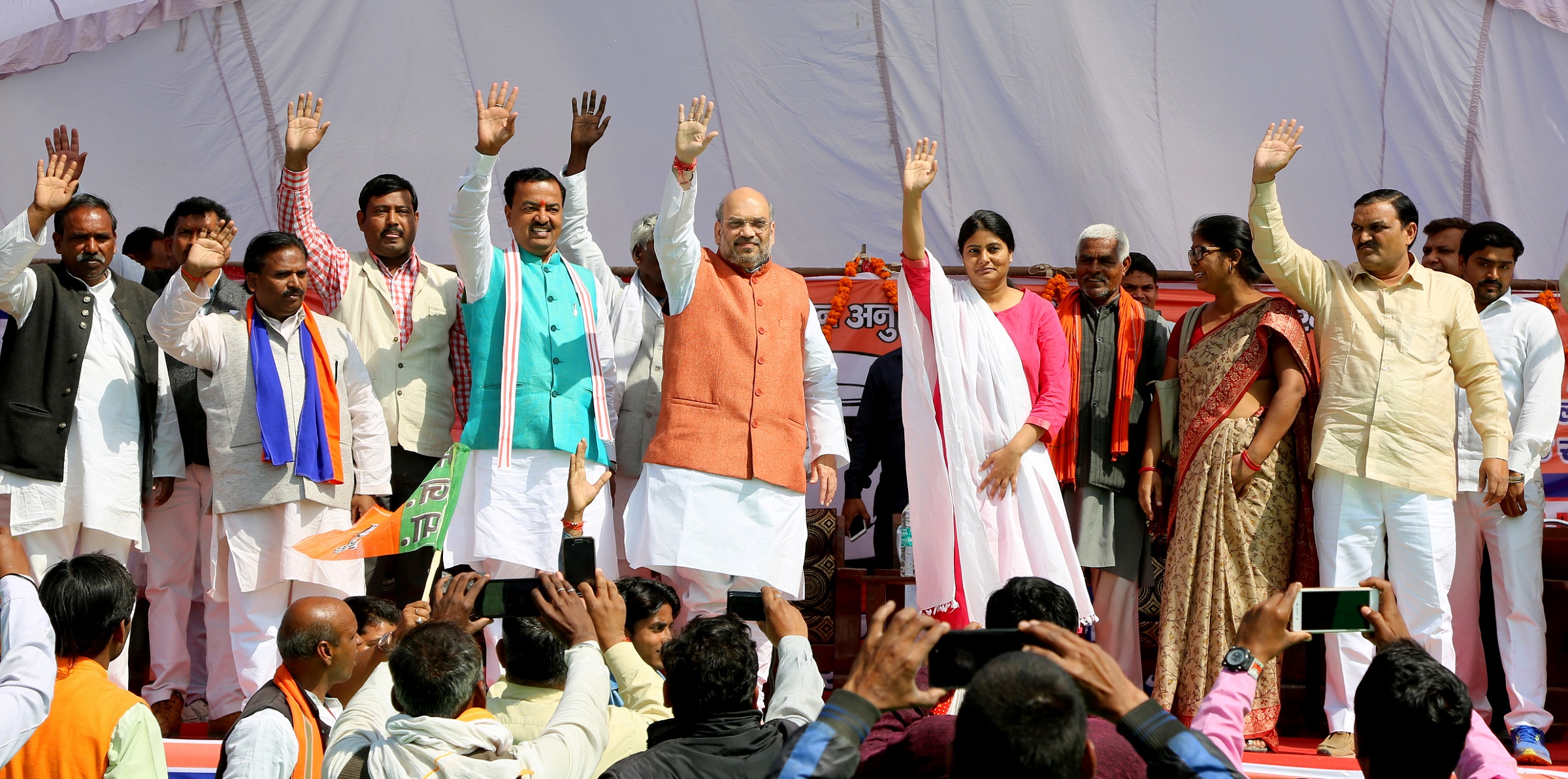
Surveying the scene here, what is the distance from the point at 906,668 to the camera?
2.00m

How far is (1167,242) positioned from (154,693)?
17.8 ft

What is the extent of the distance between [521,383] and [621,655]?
6.48 ft

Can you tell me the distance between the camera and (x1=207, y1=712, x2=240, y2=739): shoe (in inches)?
176

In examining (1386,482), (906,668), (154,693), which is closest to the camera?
(906,668)

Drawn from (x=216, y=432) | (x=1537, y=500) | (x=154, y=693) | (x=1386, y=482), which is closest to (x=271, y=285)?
(x=216, y=432)

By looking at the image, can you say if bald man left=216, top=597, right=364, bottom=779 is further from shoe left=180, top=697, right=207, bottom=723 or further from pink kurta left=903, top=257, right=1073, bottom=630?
pink kurta left=903, top=257, right=1073, bottom=630

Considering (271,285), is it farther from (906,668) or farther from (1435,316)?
(1435,316)

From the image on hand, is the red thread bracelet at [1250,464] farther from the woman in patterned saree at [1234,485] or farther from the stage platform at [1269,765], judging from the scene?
the stage platform at [1269,765]

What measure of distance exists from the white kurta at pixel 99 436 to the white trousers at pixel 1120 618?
10.5 ft

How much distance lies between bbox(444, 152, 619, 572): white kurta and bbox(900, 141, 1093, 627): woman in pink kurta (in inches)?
44.6

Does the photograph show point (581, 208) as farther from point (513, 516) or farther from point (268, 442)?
point (268, 442)

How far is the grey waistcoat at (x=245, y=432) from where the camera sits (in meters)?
4.49

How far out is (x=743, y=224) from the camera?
4.60 metres

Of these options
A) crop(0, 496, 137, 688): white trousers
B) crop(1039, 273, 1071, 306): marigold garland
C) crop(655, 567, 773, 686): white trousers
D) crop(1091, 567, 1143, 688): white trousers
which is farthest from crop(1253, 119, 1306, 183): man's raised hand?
crop(0, 496, 137, 688): white trousers
